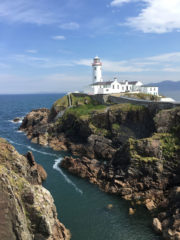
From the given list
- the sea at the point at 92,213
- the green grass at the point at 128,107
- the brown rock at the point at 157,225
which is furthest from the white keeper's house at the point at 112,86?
the brown rock at the point at 157,225

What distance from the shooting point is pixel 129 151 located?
38562 millimetres

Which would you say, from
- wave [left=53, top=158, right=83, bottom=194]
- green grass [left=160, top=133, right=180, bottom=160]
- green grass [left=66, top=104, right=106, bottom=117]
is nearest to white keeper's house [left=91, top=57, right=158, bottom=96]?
green grass [left=66, top=104, right=106, bottom=117]

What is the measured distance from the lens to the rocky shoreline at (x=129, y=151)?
32250 mm

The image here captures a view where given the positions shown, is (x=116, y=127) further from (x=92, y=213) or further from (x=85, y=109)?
(x=92, y=213)

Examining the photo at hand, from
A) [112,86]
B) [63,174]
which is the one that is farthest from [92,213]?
[112,86]

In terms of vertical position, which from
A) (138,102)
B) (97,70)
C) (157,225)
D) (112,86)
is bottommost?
(157,225)

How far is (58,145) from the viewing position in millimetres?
60500

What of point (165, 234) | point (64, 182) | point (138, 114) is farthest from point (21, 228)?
point (138, 114)

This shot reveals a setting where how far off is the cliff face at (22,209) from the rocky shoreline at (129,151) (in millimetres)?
13244

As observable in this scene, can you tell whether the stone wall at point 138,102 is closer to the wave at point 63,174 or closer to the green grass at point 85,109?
the green grass at point 85,109

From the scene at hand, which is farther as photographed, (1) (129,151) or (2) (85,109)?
(2) (85,109)

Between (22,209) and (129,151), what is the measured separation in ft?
77.4

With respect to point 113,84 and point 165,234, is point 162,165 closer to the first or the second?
point 165,234

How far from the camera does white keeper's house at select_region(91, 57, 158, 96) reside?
270 ft
